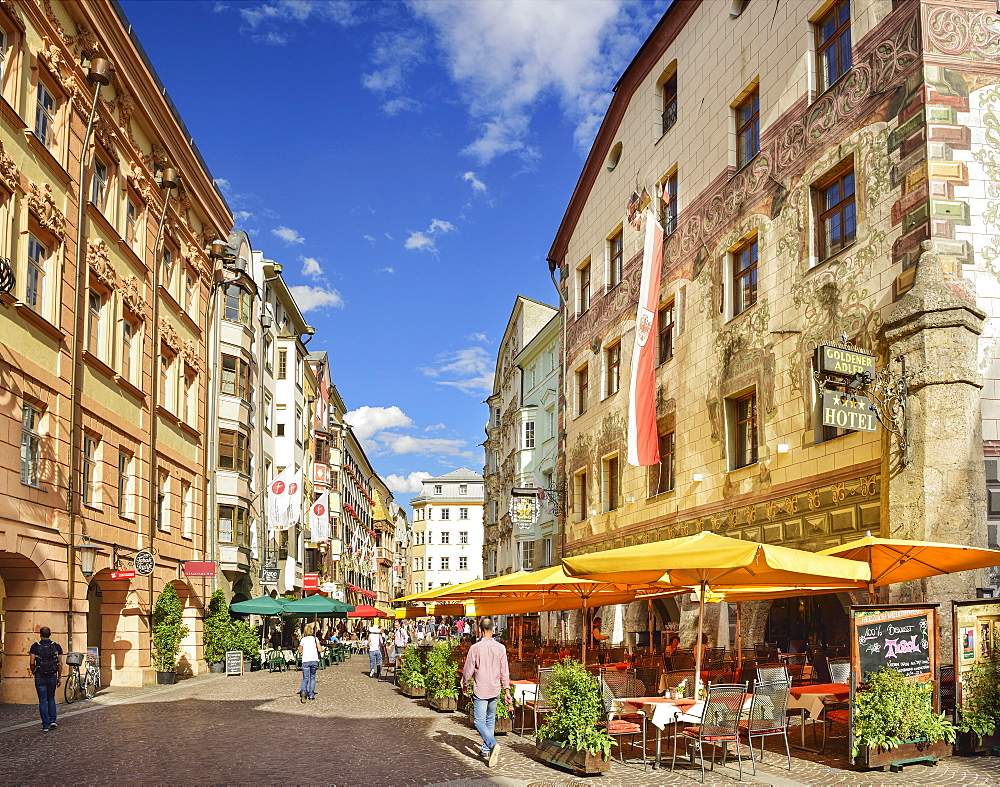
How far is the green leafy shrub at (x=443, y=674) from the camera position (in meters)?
20.9

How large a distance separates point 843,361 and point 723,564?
524 cm

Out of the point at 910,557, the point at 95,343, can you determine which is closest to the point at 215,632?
the point at 95,343

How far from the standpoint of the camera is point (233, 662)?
33.1m

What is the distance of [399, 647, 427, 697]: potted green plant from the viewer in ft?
80.7

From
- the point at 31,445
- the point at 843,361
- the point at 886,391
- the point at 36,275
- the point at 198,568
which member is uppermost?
the point at 36,275

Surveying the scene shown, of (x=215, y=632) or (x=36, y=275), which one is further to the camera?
(x=215, y=632)

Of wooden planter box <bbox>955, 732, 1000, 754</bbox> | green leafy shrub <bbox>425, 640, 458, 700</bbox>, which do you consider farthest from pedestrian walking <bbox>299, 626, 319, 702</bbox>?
wooden planter box <bbox>955, 732, 1000, 754</bbox>

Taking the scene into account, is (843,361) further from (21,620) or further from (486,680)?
(21,620)

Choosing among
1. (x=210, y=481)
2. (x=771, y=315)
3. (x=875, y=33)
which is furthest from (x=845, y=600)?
(x=210, y=481)

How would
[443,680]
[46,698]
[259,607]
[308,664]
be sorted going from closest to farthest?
[46,698]
[443,680]
[308,664]
[259,607]

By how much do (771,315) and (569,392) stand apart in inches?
645

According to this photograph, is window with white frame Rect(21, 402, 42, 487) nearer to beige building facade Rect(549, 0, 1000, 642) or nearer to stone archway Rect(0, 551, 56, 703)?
stone archway Rect(0, 551, 56, 703)

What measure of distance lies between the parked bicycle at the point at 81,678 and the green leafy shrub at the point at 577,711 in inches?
493

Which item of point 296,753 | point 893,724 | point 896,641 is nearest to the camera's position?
point 893,724
